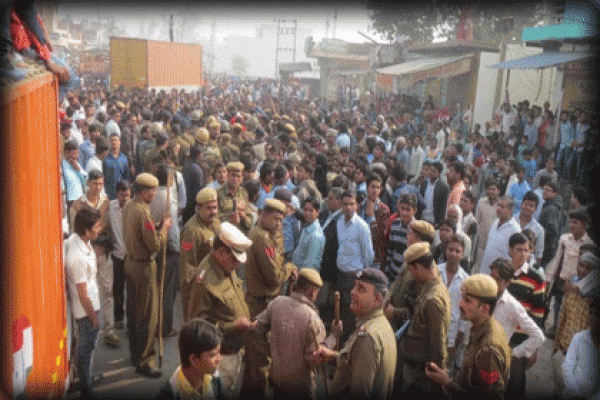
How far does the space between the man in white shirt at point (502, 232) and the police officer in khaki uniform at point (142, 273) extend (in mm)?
3496

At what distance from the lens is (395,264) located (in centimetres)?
601

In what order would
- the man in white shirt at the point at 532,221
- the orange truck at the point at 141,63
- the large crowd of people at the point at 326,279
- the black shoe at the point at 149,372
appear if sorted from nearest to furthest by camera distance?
the large crowd of people at the point at 326,279 < the black shoe at the point at 149,372 < the man in white shirt at the point at 532,221 < the orange truck at the point at 141,63

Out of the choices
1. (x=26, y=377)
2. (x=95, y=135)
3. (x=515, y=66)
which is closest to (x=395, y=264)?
(x=26, y=377)

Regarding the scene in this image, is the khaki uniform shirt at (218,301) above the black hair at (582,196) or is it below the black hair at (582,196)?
below

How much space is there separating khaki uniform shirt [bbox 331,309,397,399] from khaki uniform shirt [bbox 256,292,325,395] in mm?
390

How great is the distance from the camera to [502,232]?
243 inches

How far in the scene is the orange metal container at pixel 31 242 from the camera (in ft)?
7.68

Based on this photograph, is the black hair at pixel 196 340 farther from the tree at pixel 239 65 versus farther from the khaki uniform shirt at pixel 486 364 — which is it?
the tree at pixel 239 65

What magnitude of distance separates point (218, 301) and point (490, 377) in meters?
1.99

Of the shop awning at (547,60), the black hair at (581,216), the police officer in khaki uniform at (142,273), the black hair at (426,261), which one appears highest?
the shop awning at (547,60)

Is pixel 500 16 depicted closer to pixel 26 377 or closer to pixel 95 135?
pixel 95 135

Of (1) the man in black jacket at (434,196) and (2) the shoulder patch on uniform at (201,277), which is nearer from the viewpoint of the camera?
(2) the shoulder patch on uniform at (201,277)

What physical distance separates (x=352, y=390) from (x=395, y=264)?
9.02ft

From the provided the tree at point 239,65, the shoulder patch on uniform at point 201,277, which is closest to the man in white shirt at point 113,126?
the shoulder patch on uniform at point 201,277
